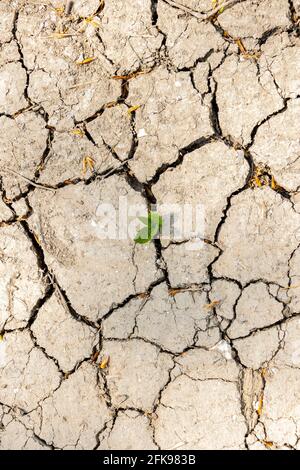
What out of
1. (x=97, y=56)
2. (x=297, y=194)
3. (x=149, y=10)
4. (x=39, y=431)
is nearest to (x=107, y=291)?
(x=39, y=431)

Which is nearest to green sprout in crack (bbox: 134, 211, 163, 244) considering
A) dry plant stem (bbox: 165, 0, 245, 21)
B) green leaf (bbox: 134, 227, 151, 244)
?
green leaf (bbox: 134, 227, 151, 244)

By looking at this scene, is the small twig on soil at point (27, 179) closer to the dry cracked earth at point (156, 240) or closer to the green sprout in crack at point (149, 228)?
the dry cracked earth at point (156, 240)

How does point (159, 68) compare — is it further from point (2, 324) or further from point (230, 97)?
point (2, 324)

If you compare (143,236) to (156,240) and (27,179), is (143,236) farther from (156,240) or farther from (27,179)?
(27,179)

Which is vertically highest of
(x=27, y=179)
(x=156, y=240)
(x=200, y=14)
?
(x=200, y=14)

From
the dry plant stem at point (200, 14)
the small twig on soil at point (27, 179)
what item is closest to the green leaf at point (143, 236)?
the small twig on soil at point (27, 179)

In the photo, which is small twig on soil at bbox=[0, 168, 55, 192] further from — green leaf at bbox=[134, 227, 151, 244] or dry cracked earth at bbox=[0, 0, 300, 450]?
green leaf at bbox=[134, 227, 151, 244]

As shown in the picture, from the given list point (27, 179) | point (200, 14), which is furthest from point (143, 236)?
point (200, 14)
